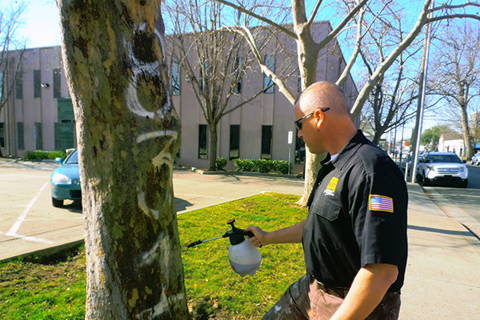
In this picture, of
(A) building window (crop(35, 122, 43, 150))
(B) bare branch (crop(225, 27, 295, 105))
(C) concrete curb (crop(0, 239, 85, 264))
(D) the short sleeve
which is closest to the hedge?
(B) bare branch (crop(225, 27, 295, 105))

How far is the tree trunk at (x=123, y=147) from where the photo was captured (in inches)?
69.1

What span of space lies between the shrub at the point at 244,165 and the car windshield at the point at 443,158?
9969 mm

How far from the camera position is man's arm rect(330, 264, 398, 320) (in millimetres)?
1130

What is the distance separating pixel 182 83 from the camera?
21562 millimetres

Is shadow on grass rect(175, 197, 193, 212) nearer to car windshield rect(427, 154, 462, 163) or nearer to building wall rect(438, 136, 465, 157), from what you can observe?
car windshield rect(427, 154, 462, 163)

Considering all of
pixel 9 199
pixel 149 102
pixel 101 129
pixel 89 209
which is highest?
pixel 149 102

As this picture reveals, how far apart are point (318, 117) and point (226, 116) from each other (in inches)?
766

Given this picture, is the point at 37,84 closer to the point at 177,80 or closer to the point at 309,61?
the point at 177,80

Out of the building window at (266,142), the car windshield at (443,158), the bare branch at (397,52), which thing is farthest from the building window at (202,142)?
the bare branch at (397,52)

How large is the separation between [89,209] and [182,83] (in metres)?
20.7

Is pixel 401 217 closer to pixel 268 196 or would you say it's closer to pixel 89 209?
pixel 89 209

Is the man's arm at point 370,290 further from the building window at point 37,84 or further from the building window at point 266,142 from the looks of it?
the building window at point 37,84

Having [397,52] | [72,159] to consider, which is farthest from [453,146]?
[72,159]

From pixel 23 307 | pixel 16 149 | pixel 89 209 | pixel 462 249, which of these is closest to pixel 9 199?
pixel 23 307
